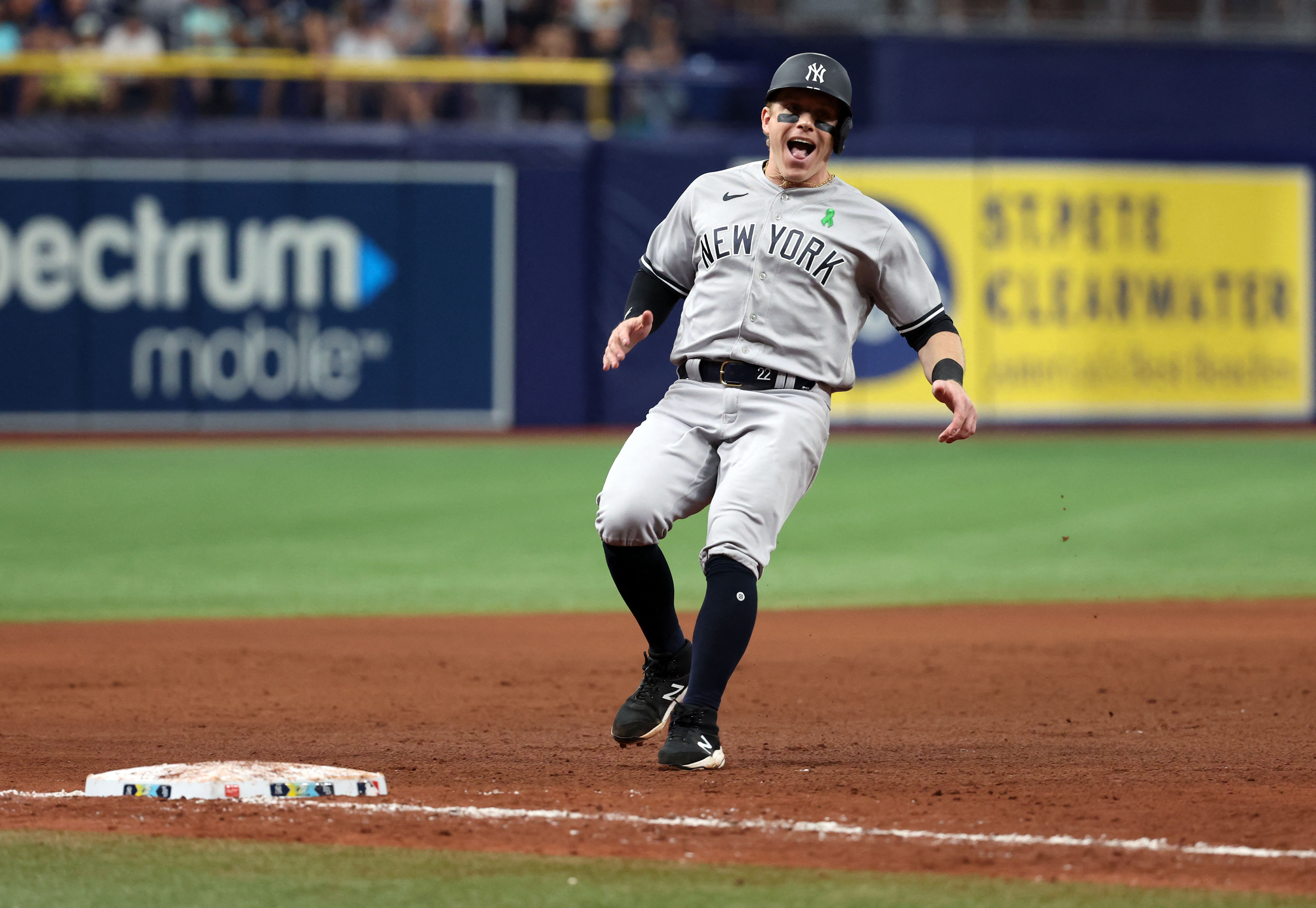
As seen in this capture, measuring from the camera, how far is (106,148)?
16594mm

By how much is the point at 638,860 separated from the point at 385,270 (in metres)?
14.1

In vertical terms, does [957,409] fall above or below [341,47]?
below

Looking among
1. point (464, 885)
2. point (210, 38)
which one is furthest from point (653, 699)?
point (210, 38)

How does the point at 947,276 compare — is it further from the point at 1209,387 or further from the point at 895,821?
the point at 895,821

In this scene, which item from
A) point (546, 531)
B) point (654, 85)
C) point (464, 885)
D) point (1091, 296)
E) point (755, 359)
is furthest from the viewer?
point (654, 85)

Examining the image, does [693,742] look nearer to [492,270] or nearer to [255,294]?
[255,294]

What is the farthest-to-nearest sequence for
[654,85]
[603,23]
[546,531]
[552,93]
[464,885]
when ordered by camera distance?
[603,23] < [654,85] < [552,93] < [546,531] < [464,885]

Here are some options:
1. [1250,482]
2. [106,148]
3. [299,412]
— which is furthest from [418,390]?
[1250,482]

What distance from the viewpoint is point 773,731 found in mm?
5480

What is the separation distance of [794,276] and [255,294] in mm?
12756

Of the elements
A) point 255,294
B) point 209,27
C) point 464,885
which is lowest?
point 255,294

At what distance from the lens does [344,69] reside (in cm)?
1736

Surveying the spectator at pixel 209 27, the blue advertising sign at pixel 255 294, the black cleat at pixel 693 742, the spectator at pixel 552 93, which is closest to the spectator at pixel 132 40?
the spectator at pixel 209 27

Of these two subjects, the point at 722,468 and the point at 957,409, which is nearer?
the point at 957,409
